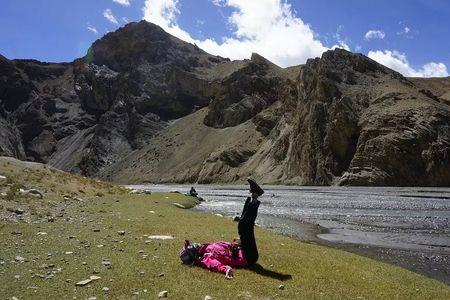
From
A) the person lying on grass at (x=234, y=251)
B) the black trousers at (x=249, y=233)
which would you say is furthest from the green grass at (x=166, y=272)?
the black trousers at (x=249, y=233)

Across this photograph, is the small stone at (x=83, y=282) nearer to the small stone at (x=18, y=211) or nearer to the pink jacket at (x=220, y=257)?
the pink jacket at (x=220, y=257)

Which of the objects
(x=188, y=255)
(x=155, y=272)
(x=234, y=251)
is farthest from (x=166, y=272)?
(x=234, y=251)

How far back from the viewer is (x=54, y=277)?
13.3m

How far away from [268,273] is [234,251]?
1479mm

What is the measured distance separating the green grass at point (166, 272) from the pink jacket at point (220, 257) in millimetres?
397

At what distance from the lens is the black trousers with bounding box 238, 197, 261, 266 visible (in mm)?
15659

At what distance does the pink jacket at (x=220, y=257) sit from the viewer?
1491cm

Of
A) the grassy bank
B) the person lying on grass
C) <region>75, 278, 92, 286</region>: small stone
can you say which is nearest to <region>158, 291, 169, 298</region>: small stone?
the grassy bank

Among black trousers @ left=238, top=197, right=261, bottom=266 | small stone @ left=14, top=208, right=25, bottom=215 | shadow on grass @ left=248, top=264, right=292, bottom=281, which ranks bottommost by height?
shadow on grass @ left=248, top=264, right=292, bottom=281

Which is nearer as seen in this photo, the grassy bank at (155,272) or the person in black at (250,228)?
the grassy bank at (155,272)

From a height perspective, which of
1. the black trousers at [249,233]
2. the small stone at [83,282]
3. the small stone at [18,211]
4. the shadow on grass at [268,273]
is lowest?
the small stone at [83,282]

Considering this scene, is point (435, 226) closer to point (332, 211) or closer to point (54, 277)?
point (332, 211)

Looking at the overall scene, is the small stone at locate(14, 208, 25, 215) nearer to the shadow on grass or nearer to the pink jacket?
the pink jacket

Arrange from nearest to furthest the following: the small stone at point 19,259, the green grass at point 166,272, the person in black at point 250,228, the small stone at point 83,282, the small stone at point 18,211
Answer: the green grass at point 166,272, the small stone at point 83,282, the small stone at point 19,259, the person in black at point 250,228, the small stone at point 18,211
